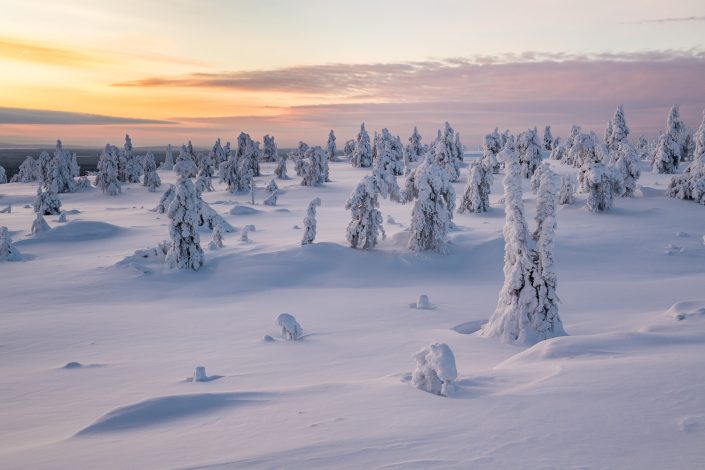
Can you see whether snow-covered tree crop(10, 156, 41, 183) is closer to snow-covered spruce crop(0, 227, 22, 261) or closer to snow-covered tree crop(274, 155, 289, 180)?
snow-covered tree crop(274, 155, 289, 180)

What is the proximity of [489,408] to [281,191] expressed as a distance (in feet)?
201

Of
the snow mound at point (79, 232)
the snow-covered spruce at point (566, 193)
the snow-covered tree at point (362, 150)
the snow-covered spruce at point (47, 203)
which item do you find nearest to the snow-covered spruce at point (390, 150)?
the snow-covered tree at point (362, 150)

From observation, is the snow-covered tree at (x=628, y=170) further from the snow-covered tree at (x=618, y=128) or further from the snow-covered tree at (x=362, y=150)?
the snow-covered tree at (x=362, y=150)

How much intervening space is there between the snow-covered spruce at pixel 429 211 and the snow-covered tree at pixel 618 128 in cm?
5308

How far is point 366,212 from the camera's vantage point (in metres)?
27.5

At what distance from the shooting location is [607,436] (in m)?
5.18

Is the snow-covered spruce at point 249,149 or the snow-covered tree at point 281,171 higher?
the snow-covered spruce at point 249,149

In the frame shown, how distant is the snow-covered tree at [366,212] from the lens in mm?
27391

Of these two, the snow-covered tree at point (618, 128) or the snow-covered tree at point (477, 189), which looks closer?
the snow-covered tree at point (477, 189)

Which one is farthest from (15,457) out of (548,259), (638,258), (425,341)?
(638,258)

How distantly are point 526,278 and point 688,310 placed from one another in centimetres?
429

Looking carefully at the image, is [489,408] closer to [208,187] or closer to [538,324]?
[538,324]

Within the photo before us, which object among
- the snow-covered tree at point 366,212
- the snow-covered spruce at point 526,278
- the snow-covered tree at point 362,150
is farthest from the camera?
the snow-covered tree at point 362,150

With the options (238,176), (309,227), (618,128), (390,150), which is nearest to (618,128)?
(618,128)
